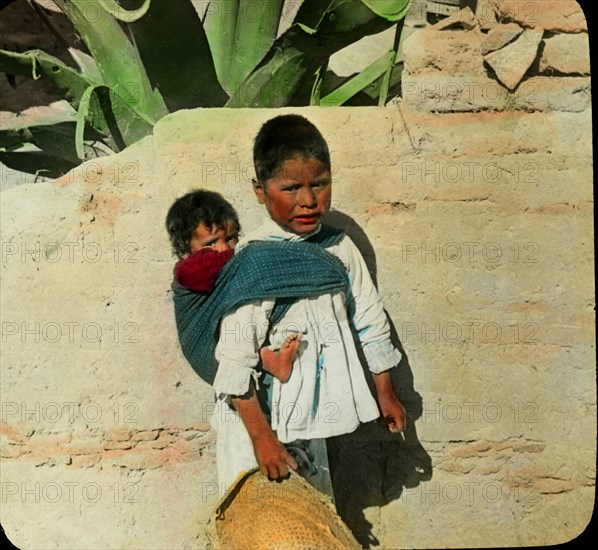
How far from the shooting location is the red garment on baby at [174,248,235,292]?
8.78ft

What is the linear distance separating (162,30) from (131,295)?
0.80m

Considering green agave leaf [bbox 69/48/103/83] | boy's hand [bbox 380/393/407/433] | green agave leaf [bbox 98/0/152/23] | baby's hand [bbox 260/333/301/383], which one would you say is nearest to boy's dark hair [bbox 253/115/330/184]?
baby's hand [bbox 260/333/301/383]

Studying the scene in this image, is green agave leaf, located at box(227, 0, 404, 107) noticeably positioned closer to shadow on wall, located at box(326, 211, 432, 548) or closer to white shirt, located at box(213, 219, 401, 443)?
white shirt, located at box(213, 219, 401, 443)

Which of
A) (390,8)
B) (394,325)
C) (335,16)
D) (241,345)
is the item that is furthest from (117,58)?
(394,325)

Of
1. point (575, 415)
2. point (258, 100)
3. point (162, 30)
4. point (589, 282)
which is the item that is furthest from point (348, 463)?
point (162, 30)

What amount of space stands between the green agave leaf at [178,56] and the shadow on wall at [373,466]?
1108mm

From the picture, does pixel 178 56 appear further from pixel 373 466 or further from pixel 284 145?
pixel 373 466

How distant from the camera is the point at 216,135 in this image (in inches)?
113

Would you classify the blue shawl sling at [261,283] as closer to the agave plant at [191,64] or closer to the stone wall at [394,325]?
the stone wall at [394,325]

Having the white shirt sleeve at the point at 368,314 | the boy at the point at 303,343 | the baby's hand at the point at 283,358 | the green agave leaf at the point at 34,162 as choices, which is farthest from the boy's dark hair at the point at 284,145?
the green agave leaf at the point at 34,162

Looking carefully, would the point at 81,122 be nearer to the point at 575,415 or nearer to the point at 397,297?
the point at 397,297

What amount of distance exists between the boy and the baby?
4 centimetres

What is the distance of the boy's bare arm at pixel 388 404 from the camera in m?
2.80

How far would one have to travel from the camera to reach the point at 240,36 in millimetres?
3170
